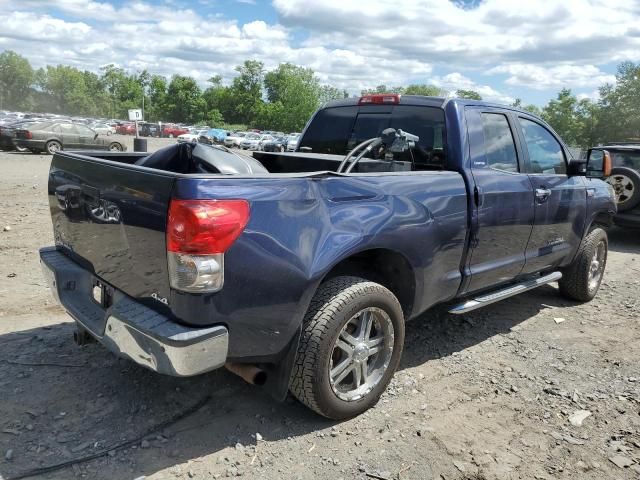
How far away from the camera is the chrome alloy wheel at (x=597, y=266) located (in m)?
5.71

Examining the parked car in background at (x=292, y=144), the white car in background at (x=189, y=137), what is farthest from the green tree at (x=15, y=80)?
the parked car in background at (x=292, y=144)

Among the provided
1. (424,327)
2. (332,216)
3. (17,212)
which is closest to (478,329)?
(424,327)

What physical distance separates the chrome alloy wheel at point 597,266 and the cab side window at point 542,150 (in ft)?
4.10

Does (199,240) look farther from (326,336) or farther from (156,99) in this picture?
(156,99)

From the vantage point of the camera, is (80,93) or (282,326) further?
(80,93)

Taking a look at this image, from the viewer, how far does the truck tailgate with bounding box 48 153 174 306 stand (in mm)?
2504

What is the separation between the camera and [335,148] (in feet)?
15.4

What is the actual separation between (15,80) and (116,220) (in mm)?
162350

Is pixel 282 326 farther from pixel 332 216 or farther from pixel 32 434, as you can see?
pixel 32 434

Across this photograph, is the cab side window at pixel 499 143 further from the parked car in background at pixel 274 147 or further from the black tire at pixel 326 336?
the parked car in background at pixel 274 147

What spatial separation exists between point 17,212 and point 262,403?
668cm

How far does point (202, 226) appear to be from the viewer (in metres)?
2.36

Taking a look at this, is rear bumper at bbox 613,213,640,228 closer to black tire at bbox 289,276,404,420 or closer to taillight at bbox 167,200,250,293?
black tire at bbox 289,276,404,420

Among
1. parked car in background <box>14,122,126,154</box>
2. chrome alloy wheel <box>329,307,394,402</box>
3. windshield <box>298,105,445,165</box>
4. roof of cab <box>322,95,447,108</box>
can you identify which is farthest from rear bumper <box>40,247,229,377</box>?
parked car in background <box>14,122,126,154</box>
